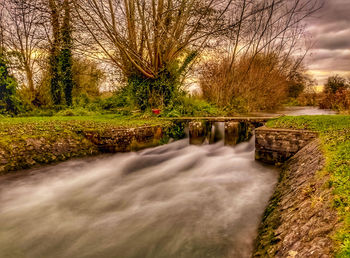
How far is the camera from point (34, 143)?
19.6 ft

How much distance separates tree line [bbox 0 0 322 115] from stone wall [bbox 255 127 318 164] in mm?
4483

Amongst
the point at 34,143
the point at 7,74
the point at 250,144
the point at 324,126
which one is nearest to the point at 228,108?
the point at 250,144

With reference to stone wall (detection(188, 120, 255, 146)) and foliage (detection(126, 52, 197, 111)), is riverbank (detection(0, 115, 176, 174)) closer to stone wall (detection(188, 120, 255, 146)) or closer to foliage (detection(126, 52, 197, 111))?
stone wall (detection(188, 120, 255, 146))

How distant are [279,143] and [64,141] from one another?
6.14 metres

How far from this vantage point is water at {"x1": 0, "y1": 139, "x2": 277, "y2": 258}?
3.08m

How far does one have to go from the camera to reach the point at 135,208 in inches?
168

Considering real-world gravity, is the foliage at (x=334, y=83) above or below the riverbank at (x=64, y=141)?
above

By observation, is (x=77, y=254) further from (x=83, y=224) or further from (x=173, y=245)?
(x=173, y=245)

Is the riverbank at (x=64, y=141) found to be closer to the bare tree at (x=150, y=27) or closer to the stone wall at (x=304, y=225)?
the bare tree at (x=150, y=27)

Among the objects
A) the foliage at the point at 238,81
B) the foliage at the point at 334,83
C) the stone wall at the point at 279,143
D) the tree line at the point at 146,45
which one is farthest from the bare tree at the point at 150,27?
the foliage at the point at 334,83

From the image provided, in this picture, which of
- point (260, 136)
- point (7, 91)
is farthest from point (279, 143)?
point (7, 91)

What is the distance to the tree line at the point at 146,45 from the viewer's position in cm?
928

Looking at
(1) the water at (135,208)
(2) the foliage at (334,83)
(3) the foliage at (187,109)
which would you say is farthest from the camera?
(2) the foliage at (334,83)

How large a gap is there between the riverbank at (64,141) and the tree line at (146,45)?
3.27 meters
